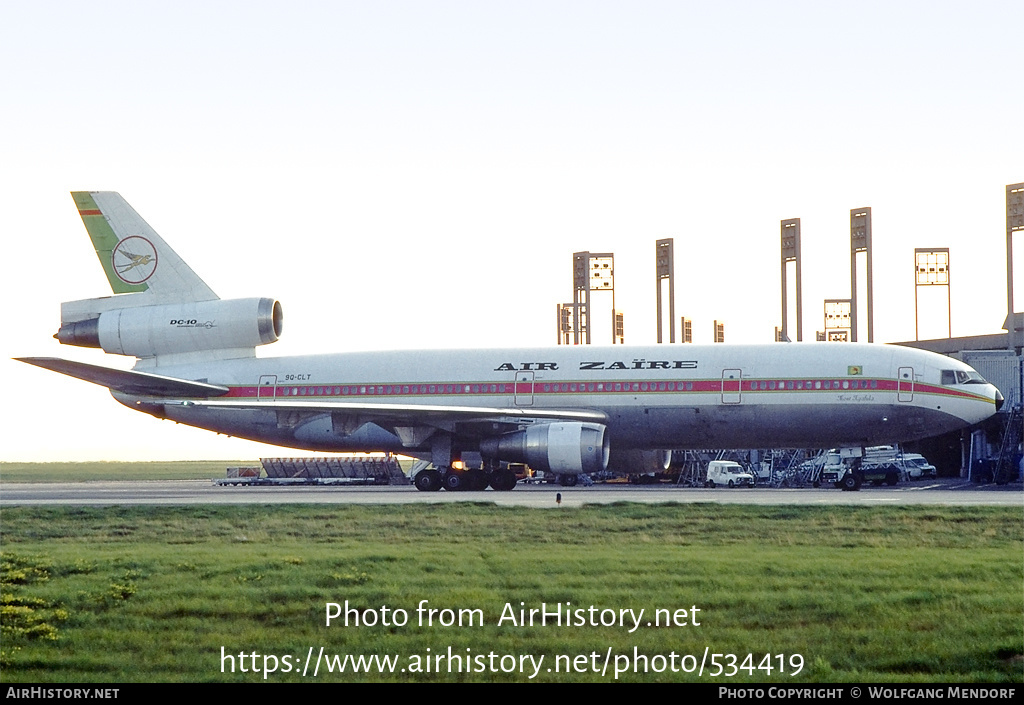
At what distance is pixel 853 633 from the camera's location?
11.2m

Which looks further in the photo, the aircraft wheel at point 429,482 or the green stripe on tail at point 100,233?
the green stripe on tail at point 100,233

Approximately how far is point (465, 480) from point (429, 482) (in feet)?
3.92

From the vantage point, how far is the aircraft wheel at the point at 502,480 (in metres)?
35.3

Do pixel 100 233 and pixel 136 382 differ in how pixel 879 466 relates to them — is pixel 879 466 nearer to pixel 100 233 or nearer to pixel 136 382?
pixel 136 382

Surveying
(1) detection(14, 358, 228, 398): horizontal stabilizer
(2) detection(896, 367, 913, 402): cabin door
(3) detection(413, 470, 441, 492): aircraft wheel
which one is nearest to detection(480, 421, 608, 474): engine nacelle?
(3) detection(413, 470, 441, 492): aircraft wheel

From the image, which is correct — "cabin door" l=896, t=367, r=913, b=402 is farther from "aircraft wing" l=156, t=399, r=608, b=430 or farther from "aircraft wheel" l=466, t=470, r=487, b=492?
"aircraft wheel" l=466, t=470, r=487, b=492

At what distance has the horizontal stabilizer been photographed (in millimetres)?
34031

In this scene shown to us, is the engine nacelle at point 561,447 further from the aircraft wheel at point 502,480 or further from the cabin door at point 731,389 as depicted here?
the cabin door at point 731,389

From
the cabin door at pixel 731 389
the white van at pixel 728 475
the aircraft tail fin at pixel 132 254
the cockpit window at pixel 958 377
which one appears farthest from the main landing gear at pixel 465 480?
the white van at pixel 728 475

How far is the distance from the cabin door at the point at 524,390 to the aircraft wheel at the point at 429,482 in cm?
331

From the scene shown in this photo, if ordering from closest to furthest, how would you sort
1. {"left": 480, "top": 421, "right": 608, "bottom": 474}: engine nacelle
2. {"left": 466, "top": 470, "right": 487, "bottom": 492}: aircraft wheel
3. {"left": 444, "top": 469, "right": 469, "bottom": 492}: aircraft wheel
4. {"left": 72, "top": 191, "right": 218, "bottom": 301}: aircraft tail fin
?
1. {"left": 480, "top": 421, "right": 608, "bottom": 474}: engine nacelle
2. {"left": 466, "top": 470, "right": 487, "bottom": 492}: aircraft wheel
3. {"left": 444, "top": 469, "right": 469, "bottom": 492}: aircraft wheel
4. {"left": 72, "top": 191, "right": 218, "bottom": 301}: aircraft tail fin

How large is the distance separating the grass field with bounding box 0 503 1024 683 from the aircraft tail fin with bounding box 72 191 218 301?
18.3 m

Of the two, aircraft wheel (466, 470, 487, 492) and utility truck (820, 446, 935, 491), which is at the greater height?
aircraft wheel (466, 470, 487, 492)
